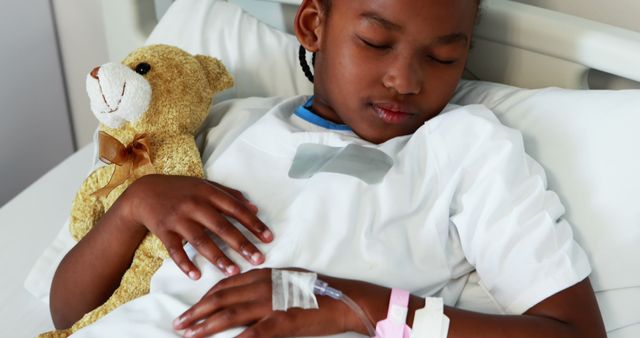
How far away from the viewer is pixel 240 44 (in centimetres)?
169

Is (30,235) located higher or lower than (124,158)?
lower

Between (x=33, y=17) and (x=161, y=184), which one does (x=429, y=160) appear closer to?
(x=161, y=184)

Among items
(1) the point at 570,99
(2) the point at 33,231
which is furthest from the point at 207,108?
(1) the point at 570,99

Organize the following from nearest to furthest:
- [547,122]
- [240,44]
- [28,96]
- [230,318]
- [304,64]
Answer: [230,318] < [547,122] < [304,64] < [240,44] < [28,96]

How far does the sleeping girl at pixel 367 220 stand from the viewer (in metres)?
1.09

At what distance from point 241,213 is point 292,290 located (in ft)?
0.52

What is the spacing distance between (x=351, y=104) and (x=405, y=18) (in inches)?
6.9

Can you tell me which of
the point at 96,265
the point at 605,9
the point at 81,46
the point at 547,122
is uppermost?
the point at 605,9

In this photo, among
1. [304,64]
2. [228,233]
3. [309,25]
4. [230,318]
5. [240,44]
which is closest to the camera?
[230,318]

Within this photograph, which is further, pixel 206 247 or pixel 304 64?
pixel 304 64

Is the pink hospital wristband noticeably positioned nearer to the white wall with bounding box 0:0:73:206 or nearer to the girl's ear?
Result: the girl's ear

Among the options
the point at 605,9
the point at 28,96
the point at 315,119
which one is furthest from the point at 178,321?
the point at 28,96

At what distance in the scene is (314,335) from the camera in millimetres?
1082

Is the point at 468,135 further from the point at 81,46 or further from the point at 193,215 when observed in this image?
the point at 81,46
